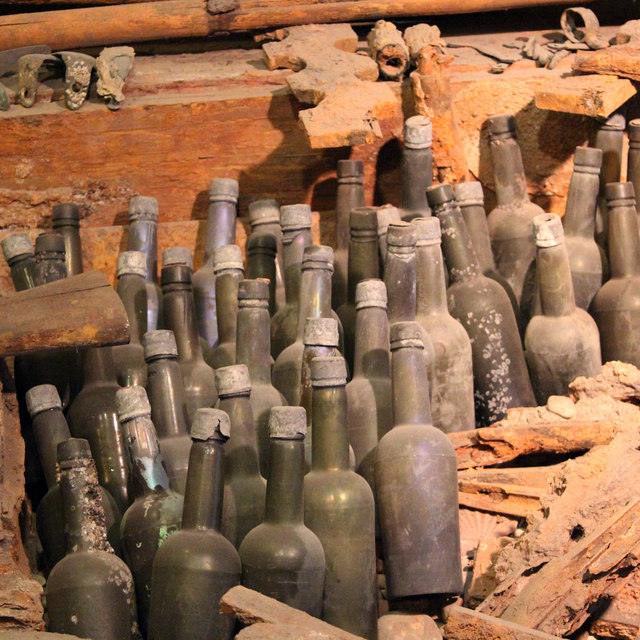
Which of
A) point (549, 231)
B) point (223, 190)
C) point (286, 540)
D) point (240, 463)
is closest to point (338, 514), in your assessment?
point (286, 540)

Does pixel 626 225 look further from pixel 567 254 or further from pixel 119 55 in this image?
pixel 119 55

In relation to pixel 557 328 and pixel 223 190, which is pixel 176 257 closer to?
pixel 223 190

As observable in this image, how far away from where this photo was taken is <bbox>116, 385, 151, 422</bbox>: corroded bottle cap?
100 inches

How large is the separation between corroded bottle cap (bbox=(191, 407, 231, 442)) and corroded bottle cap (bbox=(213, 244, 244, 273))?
0.80m

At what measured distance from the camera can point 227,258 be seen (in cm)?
308

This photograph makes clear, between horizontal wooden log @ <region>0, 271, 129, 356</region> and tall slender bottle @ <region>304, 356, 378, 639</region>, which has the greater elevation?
horizontal wooden log @ <region>0, 271, 129, 356</region>

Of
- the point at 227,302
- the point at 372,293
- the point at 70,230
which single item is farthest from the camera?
the point at 70,230

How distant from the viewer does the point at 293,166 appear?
12.0 feet

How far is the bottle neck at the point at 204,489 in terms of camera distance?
2.31 m

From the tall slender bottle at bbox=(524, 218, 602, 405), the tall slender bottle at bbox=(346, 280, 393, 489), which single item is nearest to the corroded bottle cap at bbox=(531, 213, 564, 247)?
the tall slender bottle at bbox=(524, 218, 602, 405)

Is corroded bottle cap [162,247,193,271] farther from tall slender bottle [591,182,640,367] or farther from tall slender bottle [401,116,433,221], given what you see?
tall slender bottle [591,182,640,367]

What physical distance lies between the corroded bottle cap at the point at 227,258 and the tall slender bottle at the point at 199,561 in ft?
2.62

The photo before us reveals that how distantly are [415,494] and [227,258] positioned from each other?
2.93 ft

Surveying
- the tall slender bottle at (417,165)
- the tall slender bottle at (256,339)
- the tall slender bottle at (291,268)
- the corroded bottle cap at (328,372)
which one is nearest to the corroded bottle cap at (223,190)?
the tall slender bottle at (291,268)
